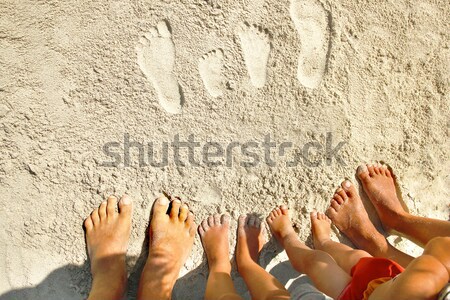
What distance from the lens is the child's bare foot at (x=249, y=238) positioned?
1.72 metres

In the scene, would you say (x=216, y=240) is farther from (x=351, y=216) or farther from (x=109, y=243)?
(x=351, y=216)

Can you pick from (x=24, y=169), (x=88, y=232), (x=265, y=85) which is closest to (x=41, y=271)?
(x=88, y=232)

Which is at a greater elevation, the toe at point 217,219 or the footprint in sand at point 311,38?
the footprint in sand at point 311,38

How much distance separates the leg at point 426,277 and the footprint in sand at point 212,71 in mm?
909

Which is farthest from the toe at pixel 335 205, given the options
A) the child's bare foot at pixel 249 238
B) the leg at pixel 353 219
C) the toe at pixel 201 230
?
the toe at pixel 201 230

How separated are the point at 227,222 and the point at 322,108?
1.91ft

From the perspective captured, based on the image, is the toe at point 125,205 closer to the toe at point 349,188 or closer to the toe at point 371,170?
the toe at point 349,188

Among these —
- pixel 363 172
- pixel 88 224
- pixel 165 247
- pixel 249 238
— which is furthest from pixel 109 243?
pixel 363 172

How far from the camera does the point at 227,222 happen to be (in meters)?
1.74

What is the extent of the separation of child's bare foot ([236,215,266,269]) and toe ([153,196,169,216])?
299 mm

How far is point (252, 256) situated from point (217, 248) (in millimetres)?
142

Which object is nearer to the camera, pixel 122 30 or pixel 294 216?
pixel 122 30

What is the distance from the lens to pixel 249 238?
174cm

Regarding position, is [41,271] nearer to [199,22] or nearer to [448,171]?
[199,22]
